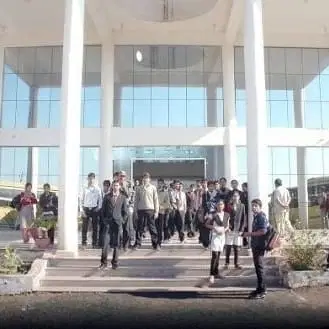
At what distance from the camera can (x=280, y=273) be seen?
9344 millimetres

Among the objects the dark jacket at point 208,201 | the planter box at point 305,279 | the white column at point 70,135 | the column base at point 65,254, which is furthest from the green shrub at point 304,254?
the white column at point 70,135

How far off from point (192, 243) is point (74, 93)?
4.70 metres

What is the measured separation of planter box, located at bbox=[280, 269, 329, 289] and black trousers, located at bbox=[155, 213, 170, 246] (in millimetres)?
3172

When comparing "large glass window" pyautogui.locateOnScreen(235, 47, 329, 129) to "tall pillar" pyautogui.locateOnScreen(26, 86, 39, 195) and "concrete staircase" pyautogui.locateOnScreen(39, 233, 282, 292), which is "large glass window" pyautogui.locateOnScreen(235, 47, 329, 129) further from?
"concrete staircase" pyautogui.locateOnScreen(39, 233, 282, 292)

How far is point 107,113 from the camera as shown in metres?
17.5

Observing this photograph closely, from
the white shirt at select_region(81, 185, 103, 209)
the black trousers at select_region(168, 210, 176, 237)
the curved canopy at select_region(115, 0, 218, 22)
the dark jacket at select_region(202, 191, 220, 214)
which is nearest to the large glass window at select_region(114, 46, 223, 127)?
the curved canopy at select_region(115, 0, 218, 22)

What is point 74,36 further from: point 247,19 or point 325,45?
point 325,45

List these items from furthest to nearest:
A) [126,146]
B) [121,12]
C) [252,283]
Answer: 1. [126,146]
2. [121,12]
3. [252,283]

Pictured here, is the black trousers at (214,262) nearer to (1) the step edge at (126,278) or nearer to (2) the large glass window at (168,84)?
(1) the step edge at (126,278)

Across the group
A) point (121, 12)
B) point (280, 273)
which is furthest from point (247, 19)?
point (280, 273)

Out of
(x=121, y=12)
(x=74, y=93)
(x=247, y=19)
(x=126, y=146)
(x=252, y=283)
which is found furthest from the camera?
(x=126, y=146)

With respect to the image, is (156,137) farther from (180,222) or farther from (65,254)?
(65,254)

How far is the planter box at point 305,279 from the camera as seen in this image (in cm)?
887

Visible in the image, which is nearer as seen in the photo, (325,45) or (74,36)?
(74,36)
